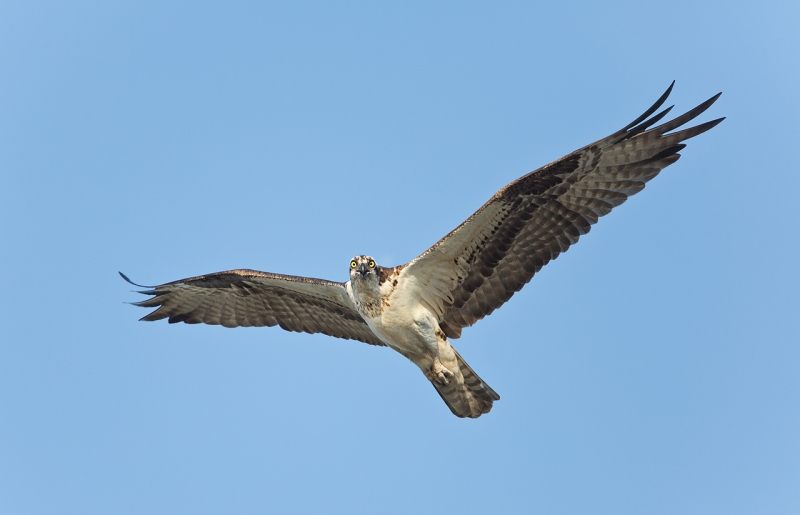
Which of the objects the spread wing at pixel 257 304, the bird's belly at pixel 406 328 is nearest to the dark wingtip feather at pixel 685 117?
the bird's belly at pixel 406 328

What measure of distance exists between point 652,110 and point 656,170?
96cm

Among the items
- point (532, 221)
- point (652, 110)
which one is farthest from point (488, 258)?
point (652, 110)

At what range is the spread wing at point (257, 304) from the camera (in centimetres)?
1561

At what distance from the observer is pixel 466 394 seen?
14.6 metres

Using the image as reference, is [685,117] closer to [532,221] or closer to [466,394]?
[532,221]

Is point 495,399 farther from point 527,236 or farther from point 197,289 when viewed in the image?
point 197,289

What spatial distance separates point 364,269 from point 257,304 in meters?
3.14

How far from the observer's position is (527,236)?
14281 mm

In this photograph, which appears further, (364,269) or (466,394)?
(466,394)

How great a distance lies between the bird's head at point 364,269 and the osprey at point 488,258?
0.01m

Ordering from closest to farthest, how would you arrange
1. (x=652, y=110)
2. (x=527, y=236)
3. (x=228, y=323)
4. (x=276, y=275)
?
(x=652, y=110) → (x=527, y=236) → (x=276, y=275) → (x=228, y=323)

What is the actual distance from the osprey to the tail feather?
15 mm

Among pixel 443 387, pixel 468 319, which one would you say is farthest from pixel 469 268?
pixel 443 387

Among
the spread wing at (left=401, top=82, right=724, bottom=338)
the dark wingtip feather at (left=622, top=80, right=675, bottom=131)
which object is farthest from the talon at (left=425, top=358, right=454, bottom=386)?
the dark wingtip feather at (left=622, top=80, right=675, bottom=131)
